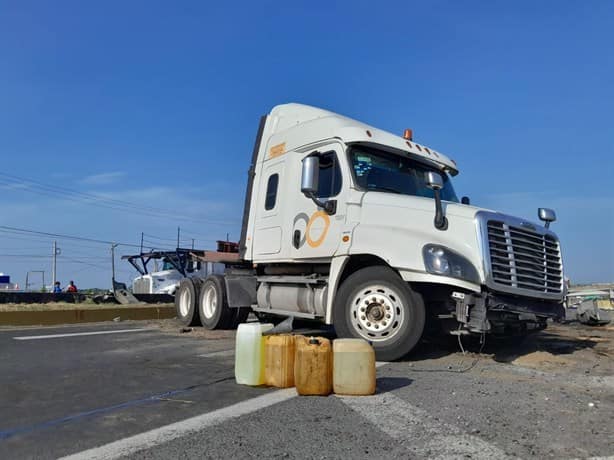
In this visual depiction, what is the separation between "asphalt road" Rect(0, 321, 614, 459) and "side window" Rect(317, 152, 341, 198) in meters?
2.52

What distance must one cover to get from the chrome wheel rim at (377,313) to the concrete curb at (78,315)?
8.55 m

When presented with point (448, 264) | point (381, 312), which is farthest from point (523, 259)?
point (381, 312)

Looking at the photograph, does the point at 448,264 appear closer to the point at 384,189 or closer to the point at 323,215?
the point at 384,189

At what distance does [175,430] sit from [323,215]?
4.37 meters

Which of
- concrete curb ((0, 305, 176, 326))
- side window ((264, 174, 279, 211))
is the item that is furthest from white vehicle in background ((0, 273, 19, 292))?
side window ((264, 174, 279, 211))

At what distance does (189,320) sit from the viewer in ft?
36.5

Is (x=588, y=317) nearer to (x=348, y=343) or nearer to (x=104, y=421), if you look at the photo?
(x=348, y=343)

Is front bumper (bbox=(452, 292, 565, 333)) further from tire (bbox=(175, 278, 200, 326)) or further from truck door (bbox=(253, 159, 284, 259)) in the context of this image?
tire (bbox=(175, 278, 200, 326))

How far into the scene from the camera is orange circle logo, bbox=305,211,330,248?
24.0 ft

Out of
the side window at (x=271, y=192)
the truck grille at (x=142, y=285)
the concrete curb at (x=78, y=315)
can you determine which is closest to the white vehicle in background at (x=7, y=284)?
the truck grille at (x=142, y=285)

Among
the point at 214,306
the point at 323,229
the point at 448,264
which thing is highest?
the point at 323,229

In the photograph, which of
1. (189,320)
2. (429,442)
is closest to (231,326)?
(189,320)

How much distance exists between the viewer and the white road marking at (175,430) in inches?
119

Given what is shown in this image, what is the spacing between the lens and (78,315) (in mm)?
12547
